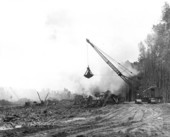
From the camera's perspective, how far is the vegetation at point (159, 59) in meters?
45.1

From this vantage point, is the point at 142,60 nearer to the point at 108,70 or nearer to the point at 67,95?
the point at 108,70

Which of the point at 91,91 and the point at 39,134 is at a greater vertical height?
the point at 91,91

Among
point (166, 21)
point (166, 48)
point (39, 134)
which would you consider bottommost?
point (39, 134)

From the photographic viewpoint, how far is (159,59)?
45688 millimetres

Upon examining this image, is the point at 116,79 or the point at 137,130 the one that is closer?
the point at 137,130

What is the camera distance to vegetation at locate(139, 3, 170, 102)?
148 feet

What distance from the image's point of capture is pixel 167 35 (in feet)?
149

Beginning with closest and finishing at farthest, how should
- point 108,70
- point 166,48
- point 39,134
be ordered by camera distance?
1. point 39,134
2. point 166,48
3. point 108,70

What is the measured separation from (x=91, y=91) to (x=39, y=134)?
35.0 metres

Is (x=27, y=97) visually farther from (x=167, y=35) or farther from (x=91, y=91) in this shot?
(x=167, y=35)

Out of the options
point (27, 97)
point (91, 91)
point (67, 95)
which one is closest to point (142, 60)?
point (91, 91)

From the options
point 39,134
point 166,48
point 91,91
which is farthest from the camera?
point 91,91

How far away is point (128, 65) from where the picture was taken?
161ft

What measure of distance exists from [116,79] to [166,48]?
1027cm
